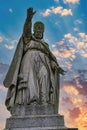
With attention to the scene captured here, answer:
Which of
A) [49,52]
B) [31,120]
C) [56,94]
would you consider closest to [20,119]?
[31,120]

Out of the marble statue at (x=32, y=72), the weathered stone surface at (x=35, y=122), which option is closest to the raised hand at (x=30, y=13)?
the marble statue at (x=32, y=72)

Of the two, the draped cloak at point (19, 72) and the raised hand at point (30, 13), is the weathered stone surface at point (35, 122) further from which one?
the raised hand at point (30, 13)

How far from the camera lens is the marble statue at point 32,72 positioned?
13.8 meters

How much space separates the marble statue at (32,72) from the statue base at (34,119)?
0.32 meters

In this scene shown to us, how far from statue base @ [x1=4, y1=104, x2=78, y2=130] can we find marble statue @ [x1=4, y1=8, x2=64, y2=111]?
1.05 feet

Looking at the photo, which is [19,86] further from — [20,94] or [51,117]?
[51,117]

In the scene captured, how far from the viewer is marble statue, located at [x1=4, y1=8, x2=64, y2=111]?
1384 cm

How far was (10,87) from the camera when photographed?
14.4 metres

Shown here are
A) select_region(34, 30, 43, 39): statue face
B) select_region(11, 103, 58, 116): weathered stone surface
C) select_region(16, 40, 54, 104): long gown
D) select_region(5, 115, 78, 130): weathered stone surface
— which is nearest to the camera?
select_region(5, 115, 78, 130): weathered stone surface

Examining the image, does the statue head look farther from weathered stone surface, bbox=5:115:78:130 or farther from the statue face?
weathered stone surface, bbox=5:115:78:130

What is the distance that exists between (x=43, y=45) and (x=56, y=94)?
2.42 meters

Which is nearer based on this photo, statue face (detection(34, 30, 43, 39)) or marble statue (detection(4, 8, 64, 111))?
marble statue (detection(4, 8, 64, 111))

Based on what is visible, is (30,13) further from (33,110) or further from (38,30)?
(33,110)

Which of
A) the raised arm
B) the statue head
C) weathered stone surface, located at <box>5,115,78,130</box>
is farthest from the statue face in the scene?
weathered stone surface, located at <box>5,115,78,130</box>
